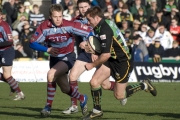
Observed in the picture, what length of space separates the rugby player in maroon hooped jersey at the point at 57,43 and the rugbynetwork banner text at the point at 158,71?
10037 millimetres

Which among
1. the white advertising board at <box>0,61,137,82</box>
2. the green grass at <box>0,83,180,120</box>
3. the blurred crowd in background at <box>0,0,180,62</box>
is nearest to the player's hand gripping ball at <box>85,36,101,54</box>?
the green grass at <box>0,83,180,120</box>

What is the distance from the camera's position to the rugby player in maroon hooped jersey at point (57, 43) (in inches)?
452

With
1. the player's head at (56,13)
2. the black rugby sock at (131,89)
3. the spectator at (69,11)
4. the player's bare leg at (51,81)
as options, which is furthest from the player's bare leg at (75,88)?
the spectator at (69,11)

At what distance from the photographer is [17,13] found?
25.1m

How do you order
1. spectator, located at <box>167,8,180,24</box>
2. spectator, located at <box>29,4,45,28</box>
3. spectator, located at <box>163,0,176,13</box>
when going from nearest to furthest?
spectator, located at <box>29,4,45,28</box> → spectator, located at <box>167,8,180,24</box> → spectator, located at <box>163,0,176,13</box>

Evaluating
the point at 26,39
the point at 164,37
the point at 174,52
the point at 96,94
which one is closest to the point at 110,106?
the point at 96,94

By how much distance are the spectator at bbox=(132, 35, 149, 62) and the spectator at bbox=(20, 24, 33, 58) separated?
3991mm

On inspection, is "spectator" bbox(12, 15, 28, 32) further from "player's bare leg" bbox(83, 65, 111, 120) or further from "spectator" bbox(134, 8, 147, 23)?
"player's bare leg" bbox(83, 65, 111, 120)

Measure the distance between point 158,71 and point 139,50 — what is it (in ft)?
5.59

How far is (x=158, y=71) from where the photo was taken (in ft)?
71.6

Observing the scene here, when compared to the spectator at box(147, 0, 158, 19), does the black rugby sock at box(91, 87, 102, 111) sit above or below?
above

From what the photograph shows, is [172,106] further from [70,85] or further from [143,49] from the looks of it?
[143,49]

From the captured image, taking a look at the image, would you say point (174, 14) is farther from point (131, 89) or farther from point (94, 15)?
point (94, 15)

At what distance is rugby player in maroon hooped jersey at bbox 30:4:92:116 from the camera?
452 inches
